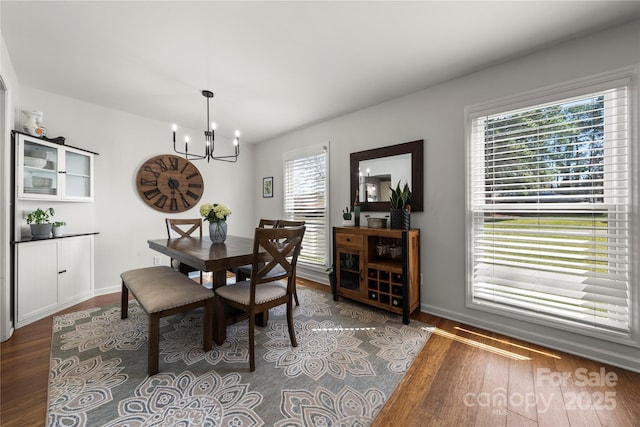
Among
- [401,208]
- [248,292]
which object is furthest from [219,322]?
[401,208]

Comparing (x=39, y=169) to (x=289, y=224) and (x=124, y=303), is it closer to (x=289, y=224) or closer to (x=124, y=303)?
(x=124, y=303)

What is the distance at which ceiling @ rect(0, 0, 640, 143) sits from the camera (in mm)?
1654

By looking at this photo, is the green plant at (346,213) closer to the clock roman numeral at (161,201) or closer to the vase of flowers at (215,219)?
the vase of flowers at (215,219)

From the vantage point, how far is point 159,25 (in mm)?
1784

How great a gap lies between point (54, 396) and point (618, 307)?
377cm

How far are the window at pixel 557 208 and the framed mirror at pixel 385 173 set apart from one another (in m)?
0.50

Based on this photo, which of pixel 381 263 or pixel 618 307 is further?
pixel 381 263

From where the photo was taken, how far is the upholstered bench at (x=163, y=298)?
1686 mm

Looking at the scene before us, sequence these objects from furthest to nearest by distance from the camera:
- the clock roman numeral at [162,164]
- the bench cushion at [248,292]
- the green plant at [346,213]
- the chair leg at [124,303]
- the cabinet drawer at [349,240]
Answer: the clock roman numeral at [162,164]
the green plant at [346,213]
the cabinet drawer at [349,240]
the chair leg at [124,303]
the bench cushion at [248,292]

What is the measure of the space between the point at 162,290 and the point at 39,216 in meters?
1.84

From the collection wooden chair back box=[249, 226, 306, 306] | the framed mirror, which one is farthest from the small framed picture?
wooden chair back box=[249, 226, 306, 306]

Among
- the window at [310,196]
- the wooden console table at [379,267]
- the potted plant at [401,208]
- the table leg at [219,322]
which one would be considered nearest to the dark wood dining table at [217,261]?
the table leg at [219,322]

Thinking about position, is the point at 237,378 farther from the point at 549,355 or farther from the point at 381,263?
the point at 549,355

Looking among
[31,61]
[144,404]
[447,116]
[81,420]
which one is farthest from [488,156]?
[31,61]
